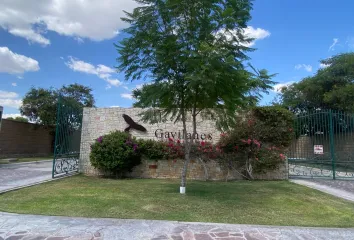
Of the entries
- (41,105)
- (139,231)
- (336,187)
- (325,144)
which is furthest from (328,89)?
(41,105)

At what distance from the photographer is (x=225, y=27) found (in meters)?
6.47

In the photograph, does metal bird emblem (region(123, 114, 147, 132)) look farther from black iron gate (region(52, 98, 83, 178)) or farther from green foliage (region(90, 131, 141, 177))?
black iron gate (region(52, 98, 83, 178))

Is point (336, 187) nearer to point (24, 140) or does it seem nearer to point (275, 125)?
point (275, 125)

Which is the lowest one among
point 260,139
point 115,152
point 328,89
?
point 115,152

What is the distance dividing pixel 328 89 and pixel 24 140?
23.1m

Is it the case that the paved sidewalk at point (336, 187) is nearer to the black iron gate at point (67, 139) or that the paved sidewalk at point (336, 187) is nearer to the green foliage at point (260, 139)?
the green foliage at point (260, 139)

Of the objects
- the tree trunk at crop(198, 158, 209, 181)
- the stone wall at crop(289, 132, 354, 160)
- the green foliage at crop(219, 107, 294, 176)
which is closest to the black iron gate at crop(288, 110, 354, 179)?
the stone wall at crop(289, 132, 354, 160)

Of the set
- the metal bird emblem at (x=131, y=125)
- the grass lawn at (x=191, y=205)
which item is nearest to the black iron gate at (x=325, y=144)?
the grass lawn at (x=191, y=205)

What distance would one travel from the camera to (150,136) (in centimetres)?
1078

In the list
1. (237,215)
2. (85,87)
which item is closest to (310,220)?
(237,215)

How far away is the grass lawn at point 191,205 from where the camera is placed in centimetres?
486

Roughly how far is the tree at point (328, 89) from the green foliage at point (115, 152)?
13571mm

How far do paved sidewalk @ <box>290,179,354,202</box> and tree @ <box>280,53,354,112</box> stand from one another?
7.75 m

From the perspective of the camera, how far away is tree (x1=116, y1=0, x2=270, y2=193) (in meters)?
6.16
